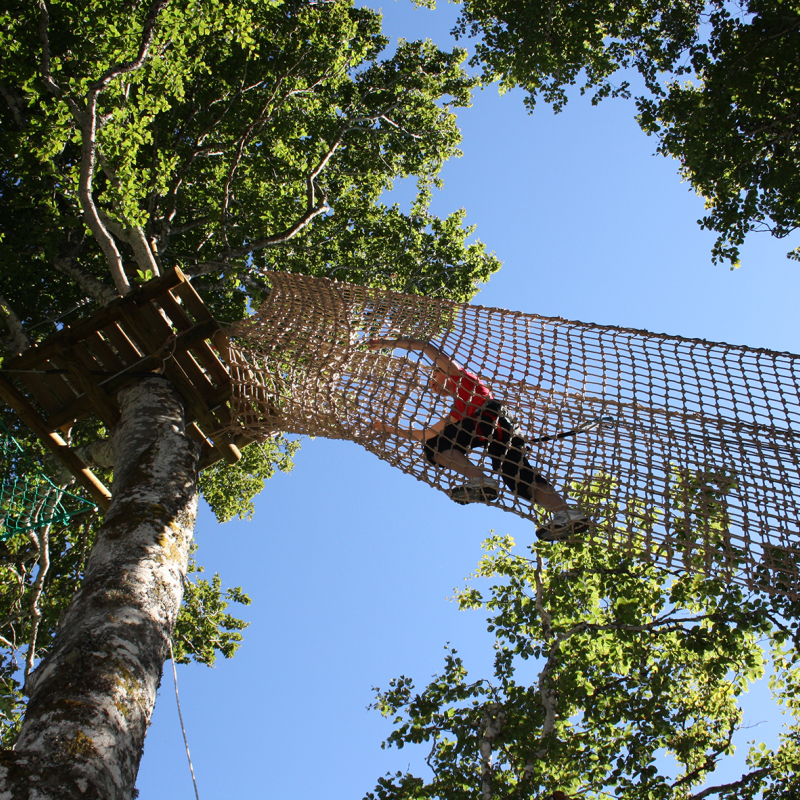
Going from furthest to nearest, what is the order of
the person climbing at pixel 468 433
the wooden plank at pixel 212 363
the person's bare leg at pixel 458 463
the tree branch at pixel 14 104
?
the tree branch at pixel 14 104
the wooden plank at pixel 212 363
the person's bare leg at pixel 458 463
the person climbing at pixel 468 433

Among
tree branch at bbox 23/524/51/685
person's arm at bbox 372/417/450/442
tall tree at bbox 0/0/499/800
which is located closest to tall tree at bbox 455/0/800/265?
tall tree at bbox 0/0/499/800

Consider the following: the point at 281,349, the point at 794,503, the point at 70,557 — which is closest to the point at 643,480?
the point at 794,503

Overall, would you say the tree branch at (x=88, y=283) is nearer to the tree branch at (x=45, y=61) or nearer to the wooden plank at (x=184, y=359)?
the wooden plank at (x=184, y=359)

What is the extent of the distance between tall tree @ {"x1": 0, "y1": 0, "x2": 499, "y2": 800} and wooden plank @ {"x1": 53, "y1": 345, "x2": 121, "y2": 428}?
0.16 metres

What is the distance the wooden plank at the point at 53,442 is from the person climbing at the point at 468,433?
2.01 meters

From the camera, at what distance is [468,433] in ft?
10.3

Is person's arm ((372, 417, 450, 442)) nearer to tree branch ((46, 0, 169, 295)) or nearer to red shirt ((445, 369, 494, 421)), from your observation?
red shirt ((445, 369, 494, 421))

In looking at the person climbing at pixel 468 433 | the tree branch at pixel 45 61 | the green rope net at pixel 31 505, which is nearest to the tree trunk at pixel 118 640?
the person climbing at pixel 468 433

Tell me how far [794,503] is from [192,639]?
22.1ft

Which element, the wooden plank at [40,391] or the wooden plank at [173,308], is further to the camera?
the wooden plank at [40,391]

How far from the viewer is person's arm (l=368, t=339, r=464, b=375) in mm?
3457

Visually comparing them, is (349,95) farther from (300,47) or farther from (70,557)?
Answer: (70,557)

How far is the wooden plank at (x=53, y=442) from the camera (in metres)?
3.78

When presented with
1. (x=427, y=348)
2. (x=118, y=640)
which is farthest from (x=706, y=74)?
(x=118, y=640)
